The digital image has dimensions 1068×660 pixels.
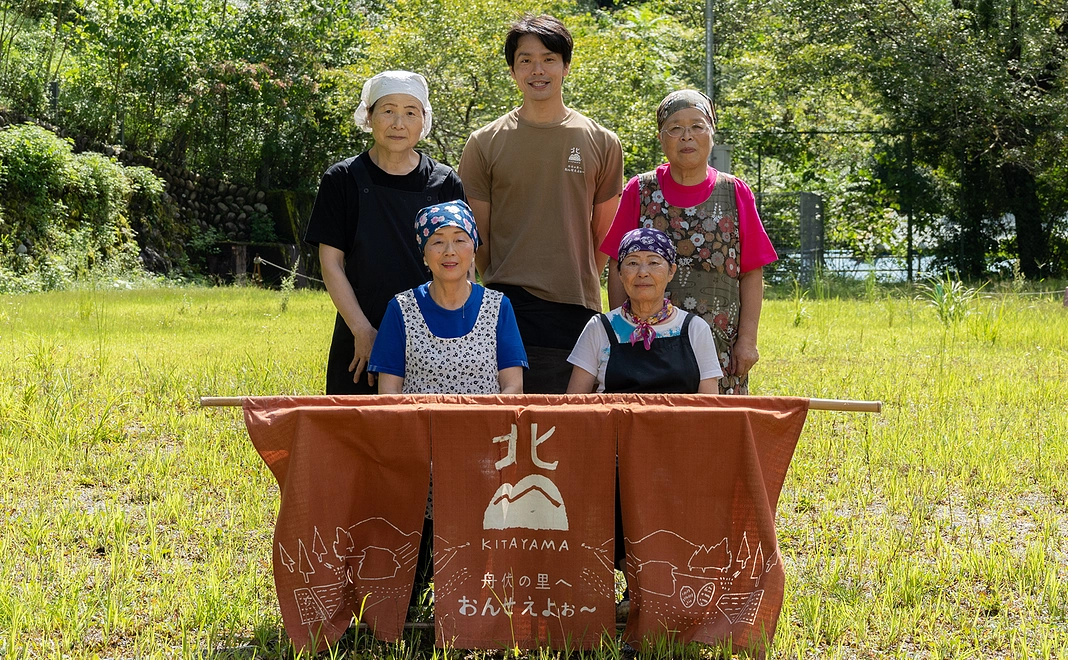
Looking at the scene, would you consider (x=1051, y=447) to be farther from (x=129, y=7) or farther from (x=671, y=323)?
(x=129, y=7)

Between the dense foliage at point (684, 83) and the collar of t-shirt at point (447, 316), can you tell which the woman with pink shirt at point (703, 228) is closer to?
the collar of t-shirt at point (447, 316)

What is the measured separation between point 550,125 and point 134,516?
8.74 ft

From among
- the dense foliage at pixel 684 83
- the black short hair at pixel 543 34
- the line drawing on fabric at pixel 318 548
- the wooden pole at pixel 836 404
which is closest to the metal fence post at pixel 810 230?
the dense foliage at pixel 684 83

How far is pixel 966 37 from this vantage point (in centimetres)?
1927

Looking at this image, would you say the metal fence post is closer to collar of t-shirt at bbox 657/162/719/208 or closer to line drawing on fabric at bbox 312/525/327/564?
collar of t-shirt at bbox 657/162/719/208

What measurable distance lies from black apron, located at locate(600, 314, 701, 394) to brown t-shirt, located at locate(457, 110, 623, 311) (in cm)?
52

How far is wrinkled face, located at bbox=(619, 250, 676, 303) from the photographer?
3.64 metres

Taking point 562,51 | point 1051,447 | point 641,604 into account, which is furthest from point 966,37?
point 641,604

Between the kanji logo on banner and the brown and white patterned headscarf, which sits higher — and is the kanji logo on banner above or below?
below

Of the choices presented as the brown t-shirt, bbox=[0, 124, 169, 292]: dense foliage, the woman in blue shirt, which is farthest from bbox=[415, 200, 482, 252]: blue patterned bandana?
bbox=[0, 124, 169, 292]: dense foliage

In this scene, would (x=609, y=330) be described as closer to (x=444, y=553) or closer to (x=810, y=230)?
(x=444, y=553)

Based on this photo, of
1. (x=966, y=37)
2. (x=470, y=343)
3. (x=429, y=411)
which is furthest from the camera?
(x=966, y=37)

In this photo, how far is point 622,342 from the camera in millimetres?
3695

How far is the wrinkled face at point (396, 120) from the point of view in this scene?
3.80 metres
